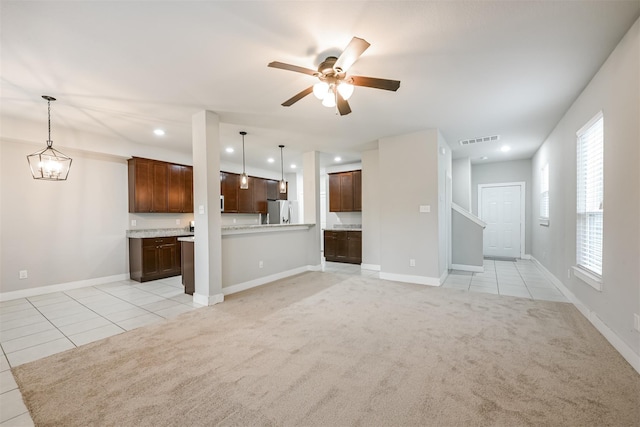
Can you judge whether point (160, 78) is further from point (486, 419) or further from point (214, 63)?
point (486, 419)

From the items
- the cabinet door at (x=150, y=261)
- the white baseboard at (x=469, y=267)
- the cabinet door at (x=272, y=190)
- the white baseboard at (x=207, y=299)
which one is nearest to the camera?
the white baseboard at (x=207, y=299)

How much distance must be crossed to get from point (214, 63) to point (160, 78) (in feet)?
2.33

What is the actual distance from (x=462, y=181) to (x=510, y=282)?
307 centimetres

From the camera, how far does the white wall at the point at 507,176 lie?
23.4 feet

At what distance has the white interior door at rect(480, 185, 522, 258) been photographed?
7344 mm

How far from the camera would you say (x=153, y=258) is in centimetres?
520

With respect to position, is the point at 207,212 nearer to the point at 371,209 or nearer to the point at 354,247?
the point at 371,209

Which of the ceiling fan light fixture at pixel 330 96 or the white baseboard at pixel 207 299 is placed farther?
the white baseboard at pixel 207 299

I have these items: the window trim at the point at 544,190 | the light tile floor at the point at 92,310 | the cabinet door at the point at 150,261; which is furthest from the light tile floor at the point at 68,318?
the window trim at the point at 544,190

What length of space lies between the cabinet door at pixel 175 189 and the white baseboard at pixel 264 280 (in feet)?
8.74

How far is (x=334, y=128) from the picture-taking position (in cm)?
448

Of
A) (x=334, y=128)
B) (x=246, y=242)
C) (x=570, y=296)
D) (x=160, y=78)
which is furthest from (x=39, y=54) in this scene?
(x=570, y=296)

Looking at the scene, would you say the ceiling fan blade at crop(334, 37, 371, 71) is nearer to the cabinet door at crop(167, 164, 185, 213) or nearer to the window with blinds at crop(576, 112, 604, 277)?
the window with blinds at crop(576, 112, 604, 277)

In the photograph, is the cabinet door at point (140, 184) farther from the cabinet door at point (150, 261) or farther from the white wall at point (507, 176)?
the white wall at point (507, 176)
